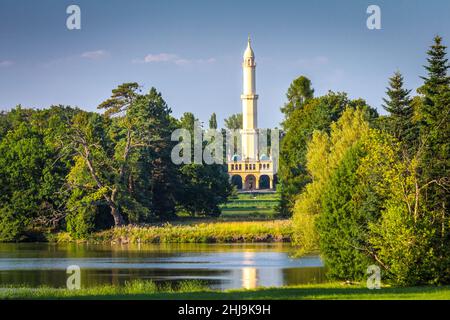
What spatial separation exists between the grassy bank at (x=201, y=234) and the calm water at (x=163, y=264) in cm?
282

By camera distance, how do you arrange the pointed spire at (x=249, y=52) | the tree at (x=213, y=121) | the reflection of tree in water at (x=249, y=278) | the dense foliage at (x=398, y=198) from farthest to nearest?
the tree at (x=213, y=121) → the pointed spire at (x=249, y=52) → the reflection of tree in water at (x=249, y=278) → the dense foliage at (x=398, y=198)

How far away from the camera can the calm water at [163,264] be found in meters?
42.9

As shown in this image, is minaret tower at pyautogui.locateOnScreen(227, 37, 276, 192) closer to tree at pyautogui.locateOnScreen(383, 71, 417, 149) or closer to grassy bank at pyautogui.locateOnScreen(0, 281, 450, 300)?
tree at pyautogui.locateOnScreen(383, 71, 417, 149)

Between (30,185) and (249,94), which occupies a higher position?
(249,94)

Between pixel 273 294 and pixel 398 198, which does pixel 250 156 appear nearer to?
pixel 398 198

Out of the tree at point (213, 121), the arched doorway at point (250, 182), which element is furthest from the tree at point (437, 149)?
the tree at point (213, 121)

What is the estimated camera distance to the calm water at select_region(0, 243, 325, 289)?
42.9 metres

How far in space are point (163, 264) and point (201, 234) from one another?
18123 millimetres

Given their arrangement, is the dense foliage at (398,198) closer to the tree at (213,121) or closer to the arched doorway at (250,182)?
the arched doorway at (250,182)

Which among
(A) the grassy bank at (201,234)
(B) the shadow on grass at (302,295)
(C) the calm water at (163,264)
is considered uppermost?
(B) the shadow on grass at (302,295)

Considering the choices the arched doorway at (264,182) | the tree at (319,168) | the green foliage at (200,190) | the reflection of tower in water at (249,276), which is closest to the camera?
the reflection of tower in water at (249,276)

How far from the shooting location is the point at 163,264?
168ft

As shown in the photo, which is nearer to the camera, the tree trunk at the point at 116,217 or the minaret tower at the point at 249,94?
the tree trunk at the point at 116,217

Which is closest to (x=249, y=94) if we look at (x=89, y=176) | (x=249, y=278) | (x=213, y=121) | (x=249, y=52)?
(x=249, y=52)
